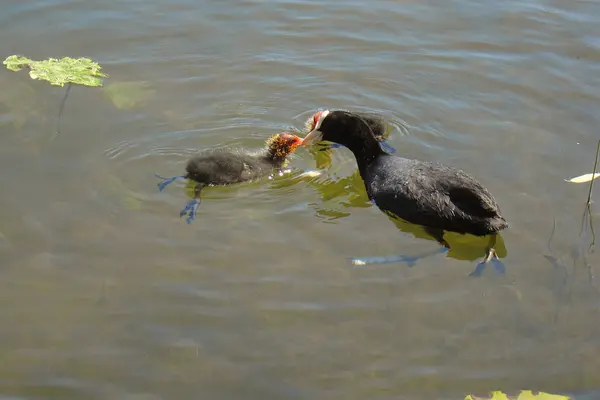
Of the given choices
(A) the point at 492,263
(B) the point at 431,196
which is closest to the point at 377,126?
(B) the point at 431,196

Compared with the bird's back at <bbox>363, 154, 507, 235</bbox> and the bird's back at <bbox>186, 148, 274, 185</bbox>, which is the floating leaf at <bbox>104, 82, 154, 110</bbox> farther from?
the bird's back at <bbox>363, 154, 507, 235</bbox>

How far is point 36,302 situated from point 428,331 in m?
2.18

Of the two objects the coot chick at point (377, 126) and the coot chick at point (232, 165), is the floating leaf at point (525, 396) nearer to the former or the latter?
the coot chick at point (232, 165)

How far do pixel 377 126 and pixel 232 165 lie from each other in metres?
1.33

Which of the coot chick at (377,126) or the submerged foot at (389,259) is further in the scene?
the coot chick at (377,126)

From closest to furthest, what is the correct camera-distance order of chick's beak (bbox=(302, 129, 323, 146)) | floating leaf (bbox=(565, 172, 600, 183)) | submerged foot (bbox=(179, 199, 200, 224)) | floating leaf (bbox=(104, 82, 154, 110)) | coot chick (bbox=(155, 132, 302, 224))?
submerged foot (bbox=(179, 199, 200, 224))
coot chick (bbox=(155, 132, 302, 224))
floating leaf (bbox=(565, 172, 600, 183))
chick's beak (bbox=(302, 129, 323, 146))
floating leaf (bbox=(104, 82, 154, 110))

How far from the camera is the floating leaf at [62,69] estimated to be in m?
6.48

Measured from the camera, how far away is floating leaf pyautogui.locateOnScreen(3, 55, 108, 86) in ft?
21.3

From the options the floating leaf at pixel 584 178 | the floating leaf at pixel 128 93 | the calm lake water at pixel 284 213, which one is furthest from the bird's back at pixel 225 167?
the floating leaf at pixel 584 178

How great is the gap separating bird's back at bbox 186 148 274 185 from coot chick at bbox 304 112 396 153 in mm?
618

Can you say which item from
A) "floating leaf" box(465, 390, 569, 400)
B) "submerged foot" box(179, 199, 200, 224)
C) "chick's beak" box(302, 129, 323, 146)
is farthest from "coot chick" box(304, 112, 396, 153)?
"floating leaf" box(465, 390, 569, 400)

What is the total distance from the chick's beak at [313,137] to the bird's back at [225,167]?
0.43 meters

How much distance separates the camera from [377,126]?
6.07 m

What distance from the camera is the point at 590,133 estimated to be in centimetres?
614
